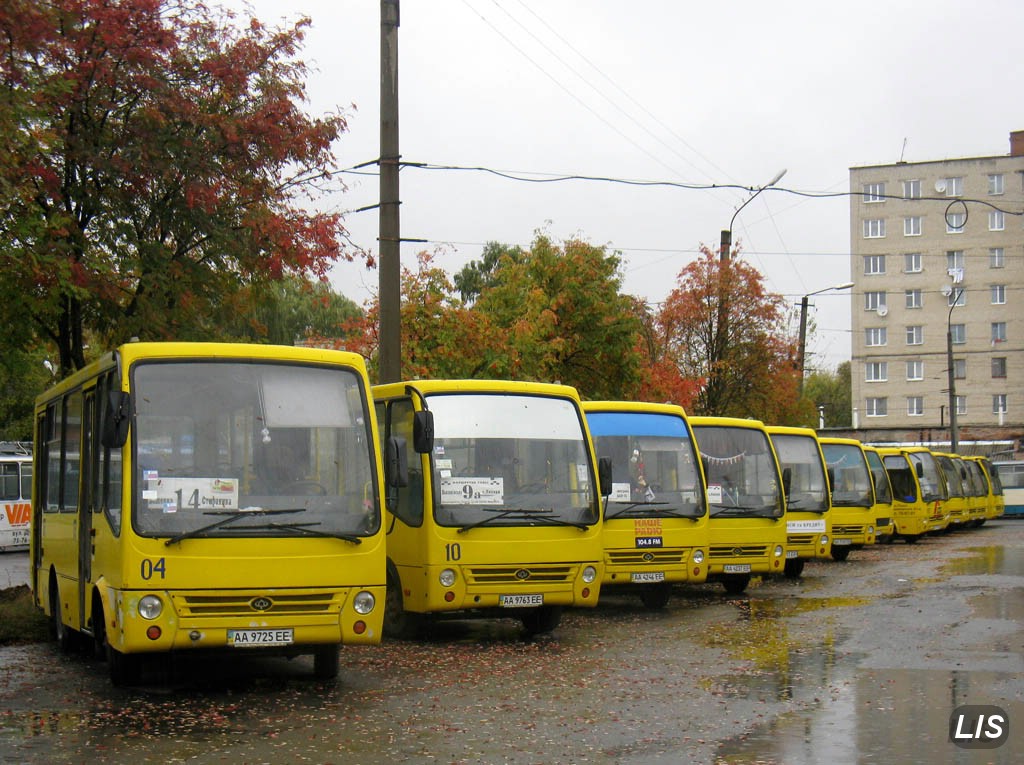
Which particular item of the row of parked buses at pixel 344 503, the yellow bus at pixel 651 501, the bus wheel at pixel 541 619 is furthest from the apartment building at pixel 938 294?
the bus wheel at pixel 541 619

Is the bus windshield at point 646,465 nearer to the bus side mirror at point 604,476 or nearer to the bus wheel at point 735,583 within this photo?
the bus side mirror at point 604,476

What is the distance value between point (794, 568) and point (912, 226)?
70533mm

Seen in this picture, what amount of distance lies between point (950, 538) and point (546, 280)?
48.6ft

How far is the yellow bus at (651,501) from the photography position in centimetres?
1750

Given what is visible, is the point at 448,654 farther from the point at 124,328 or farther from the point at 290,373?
the point at 124,328

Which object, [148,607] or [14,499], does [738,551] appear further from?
[14,499]

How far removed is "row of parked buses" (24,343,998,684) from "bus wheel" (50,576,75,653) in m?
0.03

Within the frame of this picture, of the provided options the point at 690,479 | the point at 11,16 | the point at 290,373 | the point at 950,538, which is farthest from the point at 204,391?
the point at 950,538

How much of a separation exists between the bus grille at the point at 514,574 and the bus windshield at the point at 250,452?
10.4 feet

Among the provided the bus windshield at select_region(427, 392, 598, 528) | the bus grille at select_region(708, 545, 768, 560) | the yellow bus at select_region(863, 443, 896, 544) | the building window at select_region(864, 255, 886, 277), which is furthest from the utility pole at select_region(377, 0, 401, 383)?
the building window at select_region(864, 255, 886, 277)

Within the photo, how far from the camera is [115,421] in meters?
10.5

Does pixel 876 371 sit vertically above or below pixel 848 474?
above

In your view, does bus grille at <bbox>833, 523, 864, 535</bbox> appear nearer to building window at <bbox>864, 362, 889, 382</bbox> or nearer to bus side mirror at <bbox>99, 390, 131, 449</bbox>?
bus side mirror at <bbox>99, 390, 131, 449</bbox>

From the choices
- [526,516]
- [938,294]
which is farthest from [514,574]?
[938,294]
